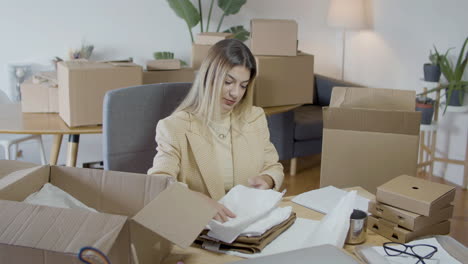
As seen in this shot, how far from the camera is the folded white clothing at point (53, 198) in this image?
1.07m

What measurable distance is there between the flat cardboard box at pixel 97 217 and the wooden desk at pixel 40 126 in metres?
1.32

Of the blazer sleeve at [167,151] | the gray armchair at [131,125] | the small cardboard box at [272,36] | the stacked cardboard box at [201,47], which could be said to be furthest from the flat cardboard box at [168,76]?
the blazer sleeve at [167,151]

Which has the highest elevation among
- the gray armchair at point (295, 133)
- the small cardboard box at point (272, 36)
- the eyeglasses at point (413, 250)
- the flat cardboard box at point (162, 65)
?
the small cardboard box at point (272, 36)

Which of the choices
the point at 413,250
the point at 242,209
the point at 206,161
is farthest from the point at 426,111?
the point at 242,209

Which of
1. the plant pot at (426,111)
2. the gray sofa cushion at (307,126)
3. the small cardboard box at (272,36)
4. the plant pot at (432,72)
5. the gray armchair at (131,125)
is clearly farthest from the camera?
the gray sofa cushion at (307,126)

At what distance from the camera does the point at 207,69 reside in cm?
188

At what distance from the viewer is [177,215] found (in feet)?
3.40

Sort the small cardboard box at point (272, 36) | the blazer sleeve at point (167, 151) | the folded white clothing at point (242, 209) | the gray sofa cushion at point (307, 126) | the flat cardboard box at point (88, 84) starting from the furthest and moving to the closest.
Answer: the gray sofa cushion at point (307, 126), the small cardboard box at point (272, 36), the flat cardboard box at point (88, 84), the blazer sleeve at point (167, 151), the folded white clothing at point (242, 209)

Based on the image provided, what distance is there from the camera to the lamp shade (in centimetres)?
434

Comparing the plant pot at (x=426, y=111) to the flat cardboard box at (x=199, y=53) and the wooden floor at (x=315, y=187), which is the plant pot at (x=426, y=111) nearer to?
the wooden floor at (x=315, y=187)

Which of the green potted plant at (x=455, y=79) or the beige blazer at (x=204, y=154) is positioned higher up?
the green potted plant at (x=455, y=79)

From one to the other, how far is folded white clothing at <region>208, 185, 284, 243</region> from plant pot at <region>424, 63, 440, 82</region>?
2.52 m

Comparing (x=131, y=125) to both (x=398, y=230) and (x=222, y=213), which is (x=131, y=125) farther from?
(x=398, y=230)

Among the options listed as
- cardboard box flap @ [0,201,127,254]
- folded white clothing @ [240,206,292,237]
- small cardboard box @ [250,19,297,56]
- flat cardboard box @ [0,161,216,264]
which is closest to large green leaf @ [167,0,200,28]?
small cardboard box @ [250,19,297,56]
